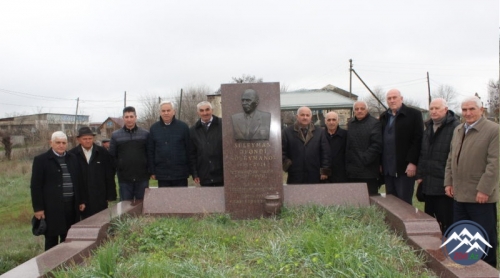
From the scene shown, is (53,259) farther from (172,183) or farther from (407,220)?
(407,220)

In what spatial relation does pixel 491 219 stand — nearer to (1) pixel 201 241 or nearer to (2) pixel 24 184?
(1) pixel 201 241

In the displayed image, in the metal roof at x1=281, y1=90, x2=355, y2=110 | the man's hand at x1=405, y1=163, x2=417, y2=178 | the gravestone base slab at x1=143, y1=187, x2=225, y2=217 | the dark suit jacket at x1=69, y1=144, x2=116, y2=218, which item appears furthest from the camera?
the metal roof at x1=281, y1=90, x2=355, y2=110

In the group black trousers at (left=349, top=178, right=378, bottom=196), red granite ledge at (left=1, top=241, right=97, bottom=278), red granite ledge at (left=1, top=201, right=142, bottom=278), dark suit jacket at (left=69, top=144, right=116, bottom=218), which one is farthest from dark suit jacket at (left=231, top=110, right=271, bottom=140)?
red granite ledge at (left=1, top=241, right=97, bottom=278)

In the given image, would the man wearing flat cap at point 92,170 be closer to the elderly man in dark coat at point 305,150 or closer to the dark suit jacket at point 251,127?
the dark suit jacket at point 251,127

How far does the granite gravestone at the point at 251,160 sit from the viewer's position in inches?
214

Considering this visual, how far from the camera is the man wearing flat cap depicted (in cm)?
536

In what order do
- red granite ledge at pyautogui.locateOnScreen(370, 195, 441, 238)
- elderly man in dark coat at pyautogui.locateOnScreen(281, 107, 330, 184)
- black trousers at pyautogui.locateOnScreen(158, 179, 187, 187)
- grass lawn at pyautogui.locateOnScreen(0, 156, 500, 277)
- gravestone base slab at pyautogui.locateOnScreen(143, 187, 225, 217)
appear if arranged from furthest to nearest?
black trousers at pyautogui.locateOnScreen(158, 179, 187, 187) → elderly man in dark coat at pyautogui.locateOnScreen(281, 107, 330, 184) → gravestone base slab at pyautogui.locateOnScreen(143, 187, 225, 217) → grass lawn at pyautogui.locateOnScreen(0, 156, 500, 277) → red granite ledge at pyautogui.locateOnScreen(370, 195, 441, 238)

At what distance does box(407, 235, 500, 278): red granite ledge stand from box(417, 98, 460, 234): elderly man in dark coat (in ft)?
3.02

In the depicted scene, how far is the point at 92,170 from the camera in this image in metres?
5.39

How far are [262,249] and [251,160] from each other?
6.05ft

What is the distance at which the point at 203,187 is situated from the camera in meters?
5.66

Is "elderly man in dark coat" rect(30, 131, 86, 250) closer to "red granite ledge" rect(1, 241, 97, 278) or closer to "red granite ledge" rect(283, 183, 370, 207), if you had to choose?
"red granite ledge" rect(1, 241, 97, 278)

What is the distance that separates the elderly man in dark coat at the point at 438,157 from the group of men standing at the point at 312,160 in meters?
0.01

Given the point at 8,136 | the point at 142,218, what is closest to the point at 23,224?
the point at 142,218
